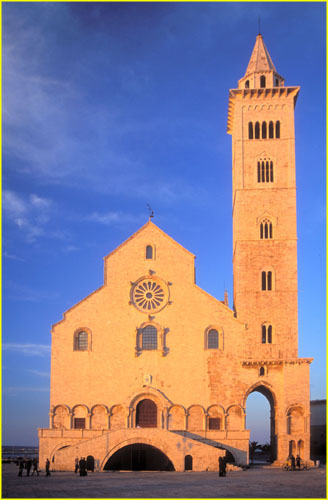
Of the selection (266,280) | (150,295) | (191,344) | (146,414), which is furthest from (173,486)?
(266,280)

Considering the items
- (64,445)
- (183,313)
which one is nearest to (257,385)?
(183,313)

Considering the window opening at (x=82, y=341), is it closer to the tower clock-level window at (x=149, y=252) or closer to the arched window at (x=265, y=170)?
the tower clock-level window at (x=149, y=252)

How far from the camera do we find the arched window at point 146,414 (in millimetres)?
43319

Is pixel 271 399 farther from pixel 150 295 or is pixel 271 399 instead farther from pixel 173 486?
pixel 173 486

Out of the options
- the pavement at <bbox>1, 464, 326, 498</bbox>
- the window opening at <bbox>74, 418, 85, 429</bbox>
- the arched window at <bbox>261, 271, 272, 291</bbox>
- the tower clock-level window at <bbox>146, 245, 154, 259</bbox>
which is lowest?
the pavement at <bbox>1, 464, 326, 498</bbox>

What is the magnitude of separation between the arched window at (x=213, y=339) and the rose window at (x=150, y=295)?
4.12 meters

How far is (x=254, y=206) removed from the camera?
47.9m

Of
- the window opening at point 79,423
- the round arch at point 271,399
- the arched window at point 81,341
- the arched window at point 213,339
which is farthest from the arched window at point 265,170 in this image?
the window opening at point 79,423

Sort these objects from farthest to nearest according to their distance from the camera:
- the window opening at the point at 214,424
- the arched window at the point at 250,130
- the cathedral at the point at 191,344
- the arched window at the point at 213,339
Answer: the arched window at the point at 250,130
the arched window at the point at 213,339
the window opening at the point at 214,424
the cathedral at the point at 191,344

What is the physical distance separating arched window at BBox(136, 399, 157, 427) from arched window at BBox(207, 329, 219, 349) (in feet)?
19.7

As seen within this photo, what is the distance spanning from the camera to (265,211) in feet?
156

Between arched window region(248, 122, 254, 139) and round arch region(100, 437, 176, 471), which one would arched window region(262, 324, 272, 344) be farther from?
arched window region(248, 122, 254, 139)

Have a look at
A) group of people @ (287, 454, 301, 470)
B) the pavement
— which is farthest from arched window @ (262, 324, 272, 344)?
the pavement

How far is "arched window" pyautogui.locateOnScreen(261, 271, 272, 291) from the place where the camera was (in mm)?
46500
